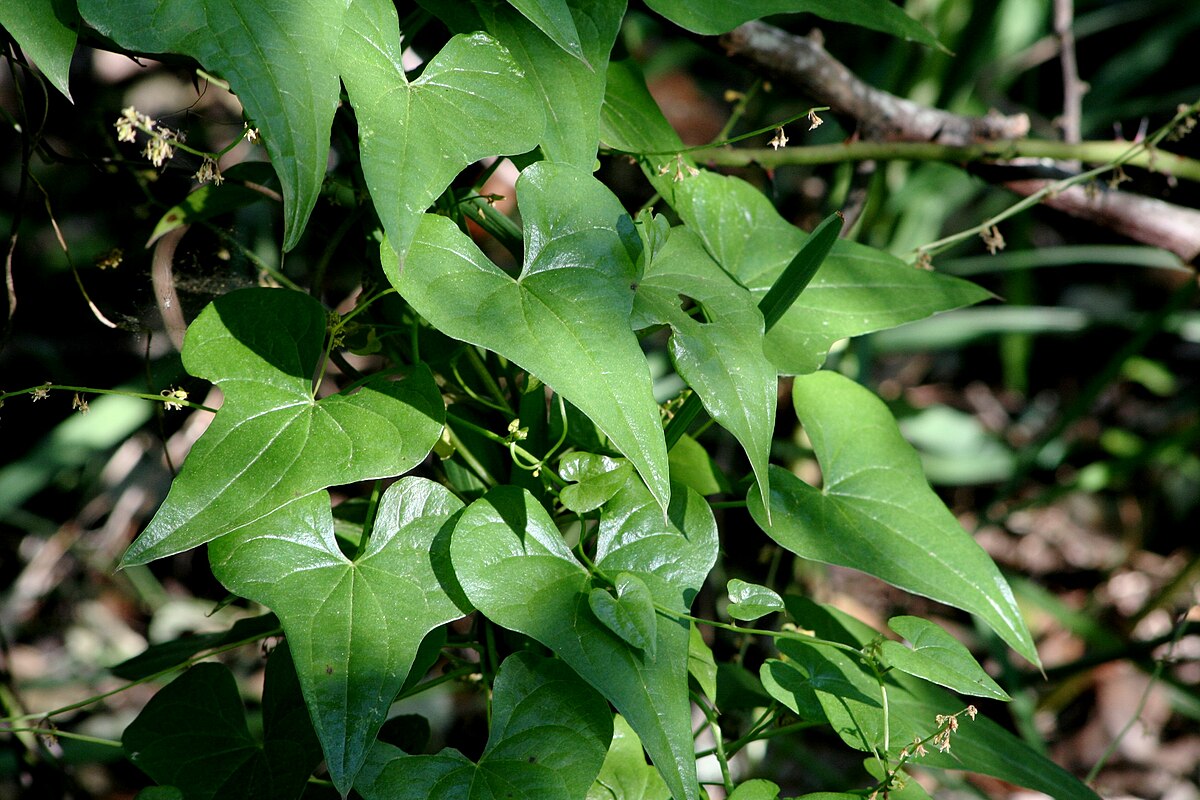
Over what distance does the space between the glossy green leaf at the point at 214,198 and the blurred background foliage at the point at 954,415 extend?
254 millimetres

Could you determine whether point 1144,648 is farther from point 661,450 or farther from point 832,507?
point 661,450

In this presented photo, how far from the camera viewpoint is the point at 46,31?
53cm

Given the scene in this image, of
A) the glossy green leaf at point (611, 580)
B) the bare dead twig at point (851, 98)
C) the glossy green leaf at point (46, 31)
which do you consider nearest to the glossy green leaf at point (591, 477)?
the glossy green leaf at point (611, 580)

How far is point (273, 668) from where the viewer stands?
71cm

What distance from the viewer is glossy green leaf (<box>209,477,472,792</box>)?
0.53m

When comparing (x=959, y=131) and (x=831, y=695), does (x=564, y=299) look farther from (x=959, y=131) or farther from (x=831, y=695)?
(x=959, y=131)

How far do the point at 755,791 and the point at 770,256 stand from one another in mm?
430

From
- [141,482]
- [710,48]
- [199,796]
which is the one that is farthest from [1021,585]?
[141,482]

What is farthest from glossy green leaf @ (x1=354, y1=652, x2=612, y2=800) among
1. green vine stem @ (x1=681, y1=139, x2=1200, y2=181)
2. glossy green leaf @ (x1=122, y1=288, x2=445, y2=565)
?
green vine stem @ (x1=681, y1=139, x2=1200, y2=181)

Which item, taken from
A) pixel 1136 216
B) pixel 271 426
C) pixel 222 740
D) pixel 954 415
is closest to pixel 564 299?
pixel 271 426

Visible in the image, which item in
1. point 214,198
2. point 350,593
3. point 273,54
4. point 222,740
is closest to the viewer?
point 273,54

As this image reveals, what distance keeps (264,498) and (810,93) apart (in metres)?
0.75

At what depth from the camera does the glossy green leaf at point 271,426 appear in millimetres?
548

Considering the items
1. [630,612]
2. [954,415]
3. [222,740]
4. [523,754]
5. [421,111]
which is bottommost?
[954,415]
